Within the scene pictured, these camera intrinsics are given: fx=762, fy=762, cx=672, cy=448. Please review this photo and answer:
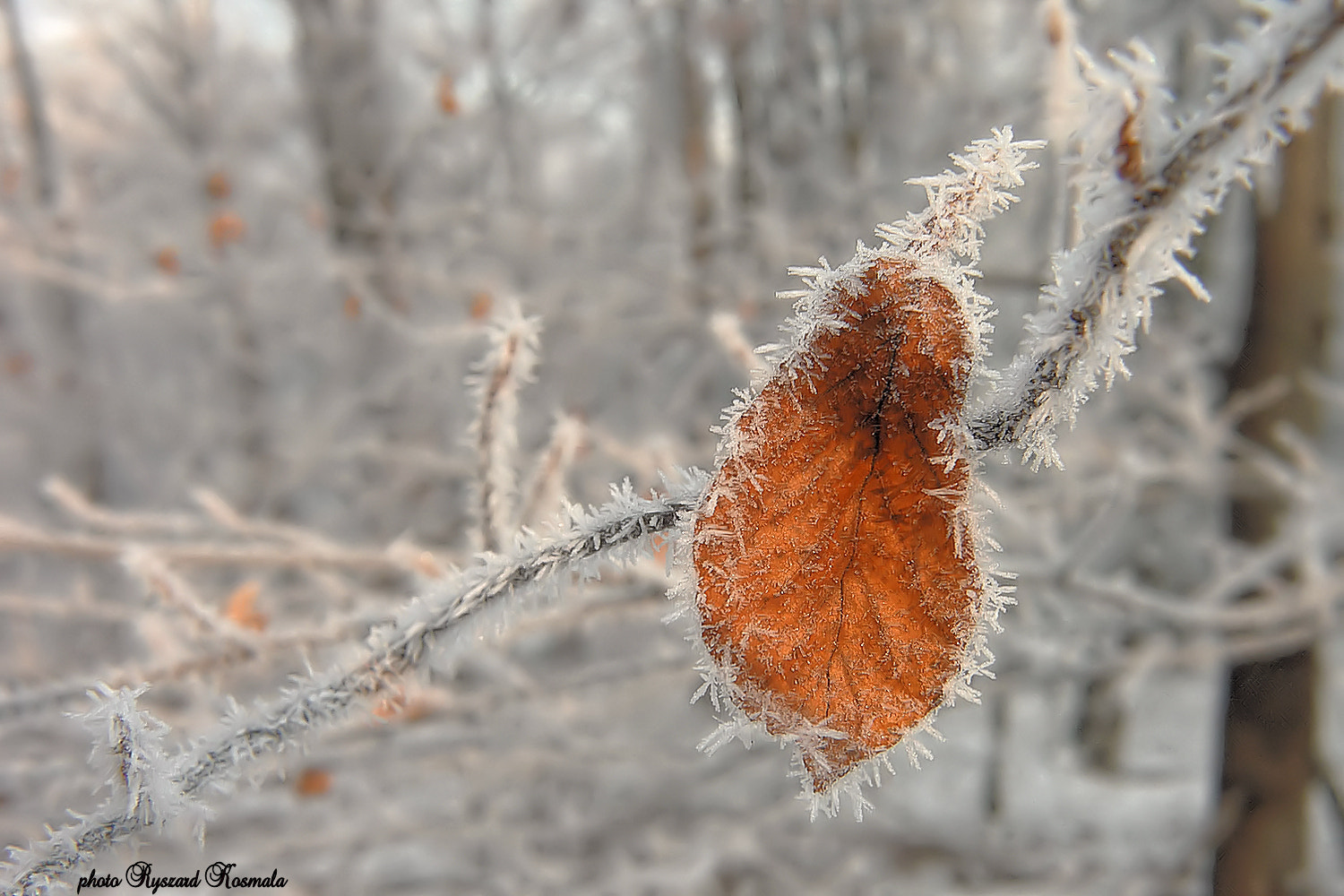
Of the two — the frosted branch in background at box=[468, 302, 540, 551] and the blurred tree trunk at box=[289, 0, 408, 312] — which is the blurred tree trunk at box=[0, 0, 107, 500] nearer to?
the blurred tree trunk at box=[289, 0, 408, 312]

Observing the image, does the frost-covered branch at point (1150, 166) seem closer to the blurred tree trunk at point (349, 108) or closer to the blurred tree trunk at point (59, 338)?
the blurred tree trunk at point (349, 108)

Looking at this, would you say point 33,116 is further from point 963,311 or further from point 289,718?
point 963,311

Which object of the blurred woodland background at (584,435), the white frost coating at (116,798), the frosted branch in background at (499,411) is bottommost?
the white frost coating at (116,798)

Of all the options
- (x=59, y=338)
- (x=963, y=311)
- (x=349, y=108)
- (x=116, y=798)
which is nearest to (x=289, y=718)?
(x=116, y=798)

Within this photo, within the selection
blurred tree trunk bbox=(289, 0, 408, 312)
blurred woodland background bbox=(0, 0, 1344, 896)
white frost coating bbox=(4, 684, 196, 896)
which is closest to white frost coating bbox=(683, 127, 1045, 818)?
blurred woodland background bbox=(0, 0, 1344, 896)

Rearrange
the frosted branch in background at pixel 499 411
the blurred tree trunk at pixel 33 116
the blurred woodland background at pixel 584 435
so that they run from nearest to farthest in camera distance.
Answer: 1. the frosted branch in background at pixel 499 411
2. the blurred woodland background at pixel 584 435
3. the blurred tree trunk at pixel 33 116

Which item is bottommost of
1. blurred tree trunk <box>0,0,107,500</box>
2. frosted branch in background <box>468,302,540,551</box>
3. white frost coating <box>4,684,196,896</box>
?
white frost coating <box>4,684,196,896</box>

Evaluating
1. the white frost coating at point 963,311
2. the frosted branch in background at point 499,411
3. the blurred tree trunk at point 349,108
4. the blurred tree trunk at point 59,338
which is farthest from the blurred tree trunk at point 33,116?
the white frost coating at point 963,311

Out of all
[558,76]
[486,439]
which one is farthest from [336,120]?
[486,439]
